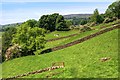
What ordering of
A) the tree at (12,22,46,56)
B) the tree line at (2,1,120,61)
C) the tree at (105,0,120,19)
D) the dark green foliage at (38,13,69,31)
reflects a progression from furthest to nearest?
the dark green foliage at (38,13,69,31) → the tree at (105,0,120,19) → the tree line at (2,1,120,61) → the tree at (12,22,46,56)

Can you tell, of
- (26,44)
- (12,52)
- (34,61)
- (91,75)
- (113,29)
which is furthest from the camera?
(26,44)

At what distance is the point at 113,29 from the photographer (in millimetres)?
45844

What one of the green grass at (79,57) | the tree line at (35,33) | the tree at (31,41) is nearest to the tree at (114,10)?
the tree line at (35,33)

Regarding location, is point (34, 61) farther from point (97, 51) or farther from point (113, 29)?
point (113, 29)

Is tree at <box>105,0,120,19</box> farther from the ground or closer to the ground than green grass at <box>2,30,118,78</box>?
farther from the ground

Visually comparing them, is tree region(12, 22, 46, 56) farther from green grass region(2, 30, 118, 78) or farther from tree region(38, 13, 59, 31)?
tree region(38, 13, 59, 31)

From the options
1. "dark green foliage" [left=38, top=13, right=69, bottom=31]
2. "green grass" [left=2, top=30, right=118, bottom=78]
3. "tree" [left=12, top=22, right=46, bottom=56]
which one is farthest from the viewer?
"dark green foliage" [left=38, top=13, right=69, bottom=31]

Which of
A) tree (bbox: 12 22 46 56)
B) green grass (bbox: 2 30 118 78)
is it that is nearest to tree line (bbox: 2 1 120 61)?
tree (bbox: 12 22 46 56)

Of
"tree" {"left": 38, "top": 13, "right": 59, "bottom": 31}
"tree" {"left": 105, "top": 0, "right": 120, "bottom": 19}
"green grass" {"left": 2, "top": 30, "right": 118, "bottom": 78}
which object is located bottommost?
"green grass" {"left": 2, "top": 30, "right": 118, "bottom": 78}

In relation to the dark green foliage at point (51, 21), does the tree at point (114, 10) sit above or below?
above

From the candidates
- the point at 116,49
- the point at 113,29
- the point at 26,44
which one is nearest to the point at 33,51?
the point at 26,44

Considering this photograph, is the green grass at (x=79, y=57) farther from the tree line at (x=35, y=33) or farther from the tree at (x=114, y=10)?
the tree at (x=114, y=10)

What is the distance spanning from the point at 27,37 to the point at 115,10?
204 ft

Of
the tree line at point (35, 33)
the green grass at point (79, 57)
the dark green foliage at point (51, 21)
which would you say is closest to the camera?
the green grass at point (79, 57)
